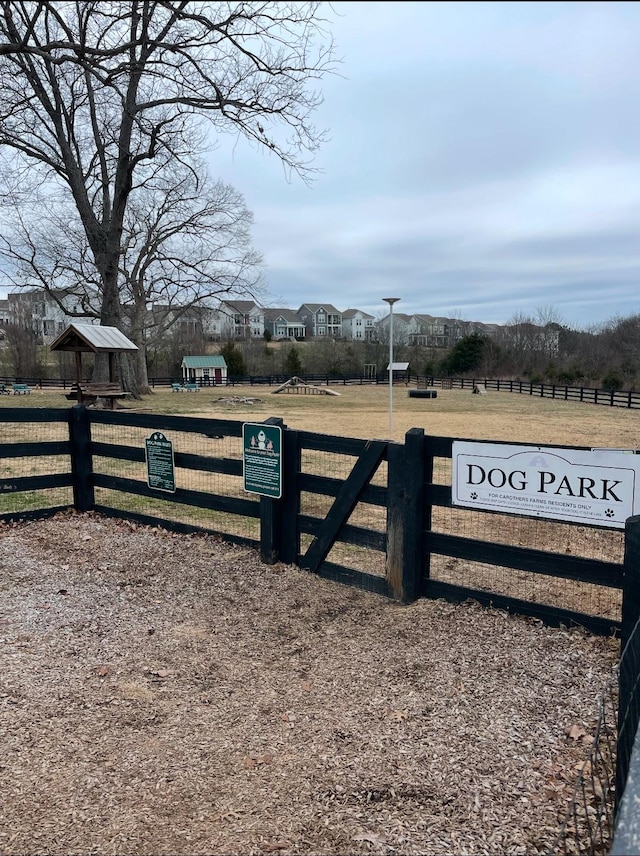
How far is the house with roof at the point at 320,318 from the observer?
391 ft

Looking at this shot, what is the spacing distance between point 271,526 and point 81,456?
10.1ft

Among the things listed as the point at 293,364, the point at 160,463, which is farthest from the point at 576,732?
the point at 293,364

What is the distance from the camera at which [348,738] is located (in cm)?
299

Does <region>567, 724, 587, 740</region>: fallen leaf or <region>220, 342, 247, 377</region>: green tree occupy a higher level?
<region>220, 342, 247, 377</region>: green tree

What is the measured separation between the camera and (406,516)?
4590 millimetres

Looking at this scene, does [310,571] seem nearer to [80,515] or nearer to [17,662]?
[17,662]

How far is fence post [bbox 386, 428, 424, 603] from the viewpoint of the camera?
455 centimetres

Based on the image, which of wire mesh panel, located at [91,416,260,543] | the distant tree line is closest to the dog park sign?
wire mesh panel, located at [91,416,260,543]

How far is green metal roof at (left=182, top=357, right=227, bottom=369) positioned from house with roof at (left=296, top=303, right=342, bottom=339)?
5683 centimetres

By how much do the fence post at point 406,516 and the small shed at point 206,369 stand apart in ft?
181

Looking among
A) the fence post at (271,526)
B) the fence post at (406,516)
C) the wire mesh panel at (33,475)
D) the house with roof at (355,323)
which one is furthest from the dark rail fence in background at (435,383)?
the house with roof at (355,323)

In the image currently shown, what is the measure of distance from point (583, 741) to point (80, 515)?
6114mm

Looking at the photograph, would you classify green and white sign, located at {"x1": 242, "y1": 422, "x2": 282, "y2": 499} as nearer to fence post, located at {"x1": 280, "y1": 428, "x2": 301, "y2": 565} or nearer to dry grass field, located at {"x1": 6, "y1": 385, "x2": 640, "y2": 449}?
fence post, located at {"x1": 280, "y1": 428, "x2": 301, "y2": 565}

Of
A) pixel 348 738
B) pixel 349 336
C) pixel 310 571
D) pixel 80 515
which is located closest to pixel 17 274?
pixel 80 515
